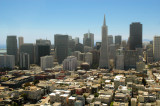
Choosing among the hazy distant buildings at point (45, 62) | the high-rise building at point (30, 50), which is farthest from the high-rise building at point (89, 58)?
the high-rise building at point (30, 50)

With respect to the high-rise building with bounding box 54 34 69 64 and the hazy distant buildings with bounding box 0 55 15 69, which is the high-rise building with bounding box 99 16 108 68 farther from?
the hazy distant buildings with bounding box 0 55 15 69

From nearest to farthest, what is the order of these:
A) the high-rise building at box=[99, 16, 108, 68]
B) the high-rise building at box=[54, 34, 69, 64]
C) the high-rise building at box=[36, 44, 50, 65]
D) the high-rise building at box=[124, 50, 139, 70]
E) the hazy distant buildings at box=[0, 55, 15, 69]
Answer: the high-rise building at box=[99, 16, 108, 68] → the hazy distant buildings at box=[0, 55, 15, 69] → the high-rise building at box=[124, 50, 139, 70] → the high-rise building at box=[36, 44, 50, 65] → the high-rise building at box=[54, 34, 69, 64]

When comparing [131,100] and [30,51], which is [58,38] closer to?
[30,51]

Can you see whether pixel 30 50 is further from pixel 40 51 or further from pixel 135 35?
pixel 135 35

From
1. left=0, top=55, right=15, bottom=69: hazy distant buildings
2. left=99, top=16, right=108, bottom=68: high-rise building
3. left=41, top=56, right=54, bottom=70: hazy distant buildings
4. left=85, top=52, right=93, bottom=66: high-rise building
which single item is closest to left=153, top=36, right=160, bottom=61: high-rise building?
left=85, top=52, right=93, bottom=66: high-rise building

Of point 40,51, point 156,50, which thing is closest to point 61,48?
point 40,51

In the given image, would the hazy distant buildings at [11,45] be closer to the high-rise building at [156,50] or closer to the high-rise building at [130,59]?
the high-rise building at [130,59]

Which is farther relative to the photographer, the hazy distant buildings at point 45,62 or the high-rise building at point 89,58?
the high-rise building at point 89,58

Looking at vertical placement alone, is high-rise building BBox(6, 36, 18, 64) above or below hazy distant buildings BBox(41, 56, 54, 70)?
above

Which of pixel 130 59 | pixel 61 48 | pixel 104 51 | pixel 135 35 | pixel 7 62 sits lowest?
pixel 7 62
